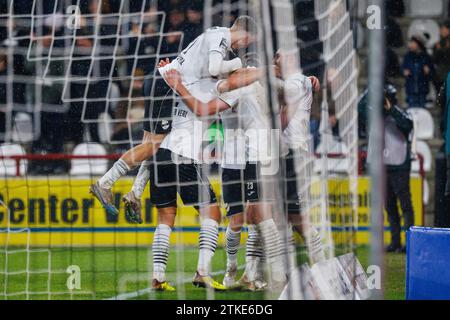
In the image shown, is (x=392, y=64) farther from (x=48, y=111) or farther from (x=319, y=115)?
→ (x=48, y=111)

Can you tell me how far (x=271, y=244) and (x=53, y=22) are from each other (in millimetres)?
2804

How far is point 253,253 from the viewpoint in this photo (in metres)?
7.92

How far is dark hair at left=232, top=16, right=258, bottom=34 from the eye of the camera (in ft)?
24.6

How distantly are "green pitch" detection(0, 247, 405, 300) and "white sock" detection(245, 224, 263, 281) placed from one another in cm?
29

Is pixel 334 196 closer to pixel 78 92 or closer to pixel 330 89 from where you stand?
pixel 330 89

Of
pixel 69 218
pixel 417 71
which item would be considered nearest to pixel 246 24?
pixel 69 218

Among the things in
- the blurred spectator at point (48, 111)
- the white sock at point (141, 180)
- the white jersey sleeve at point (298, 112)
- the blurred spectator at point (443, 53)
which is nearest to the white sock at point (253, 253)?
the white jersey sleeve at point (298, 112)

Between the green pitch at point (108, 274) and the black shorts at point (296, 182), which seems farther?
the black shorts at point (296, 182)

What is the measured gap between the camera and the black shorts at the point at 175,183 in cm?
777

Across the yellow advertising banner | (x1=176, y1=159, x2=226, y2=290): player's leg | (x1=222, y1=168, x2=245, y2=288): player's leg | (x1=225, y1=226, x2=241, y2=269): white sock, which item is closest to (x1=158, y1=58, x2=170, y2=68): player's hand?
(x1=176, y1=159, x2=226, y2=290): player's leg

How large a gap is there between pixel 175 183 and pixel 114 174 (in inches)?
22.2

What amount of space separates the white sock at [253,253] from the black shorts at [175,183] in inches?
14.7

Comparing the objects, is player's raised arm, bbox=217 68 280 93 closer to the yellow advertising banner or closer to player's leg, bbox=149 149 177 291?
player's leg, bbox=149 149 177 291

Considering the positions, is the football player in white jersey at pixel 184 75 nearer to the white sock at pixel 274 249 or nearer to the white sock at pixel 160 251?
the white sock at pixel 160 251
